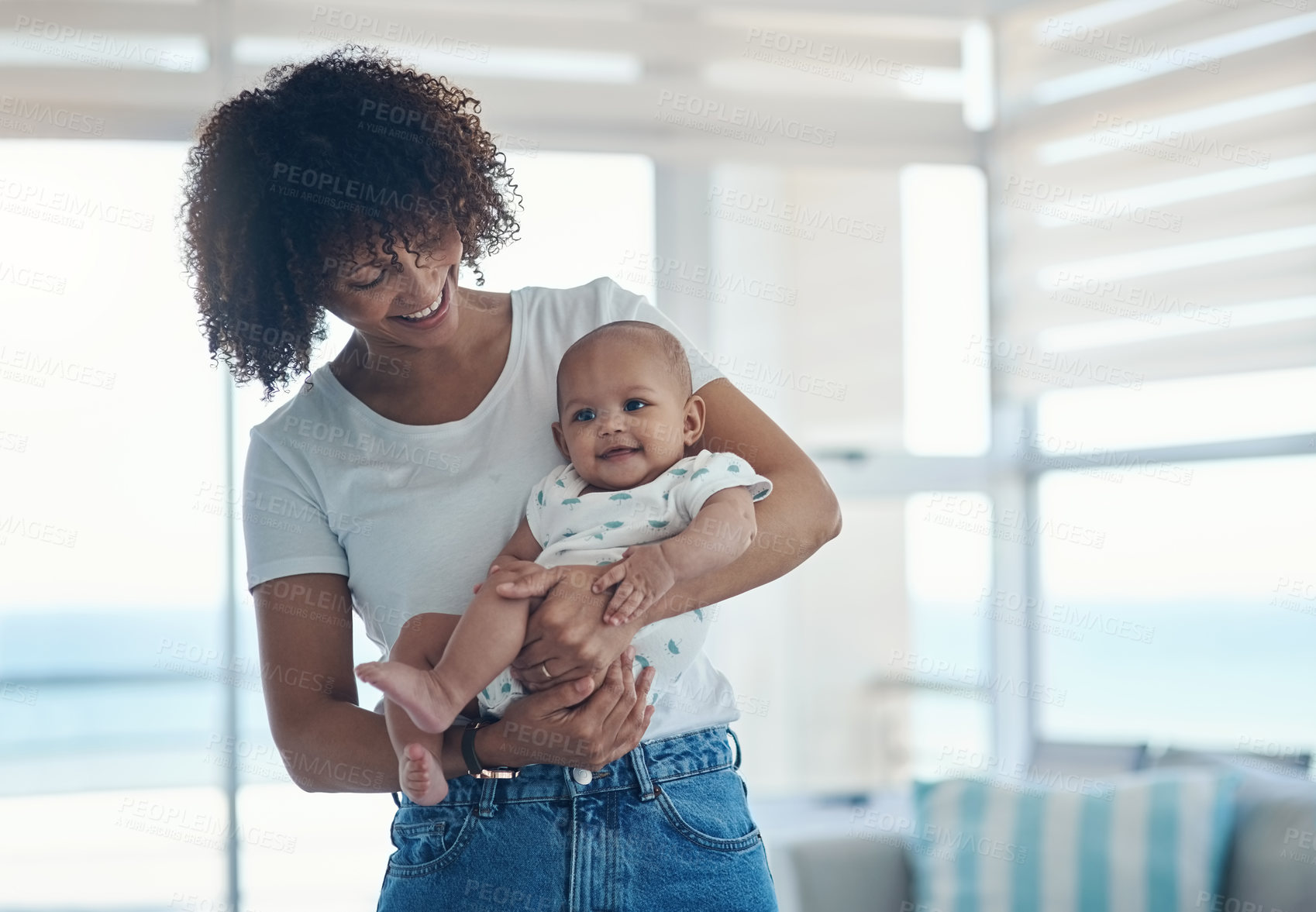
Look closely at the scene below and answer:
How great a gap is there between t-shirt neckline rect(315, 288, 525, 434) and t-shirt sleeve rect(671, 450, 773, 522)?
0.23 m

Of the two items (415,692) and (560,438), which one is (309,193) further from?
(415,692)

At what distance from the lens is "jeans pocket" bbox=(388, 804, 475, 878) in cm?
115

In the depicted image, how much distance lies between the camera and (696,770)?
118 cm

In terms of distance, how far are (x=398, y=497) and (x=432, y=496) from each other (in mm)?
37

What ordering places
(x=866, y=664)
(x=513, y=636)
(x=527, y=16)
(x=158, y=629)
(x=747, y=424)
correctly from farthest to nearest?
(x=866, y=664) → (x=527, y=16) → (x=158, y=629) → (x=747, y=424) → (x=513, y=636)

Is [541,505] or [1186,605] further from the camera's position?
[1186,605]

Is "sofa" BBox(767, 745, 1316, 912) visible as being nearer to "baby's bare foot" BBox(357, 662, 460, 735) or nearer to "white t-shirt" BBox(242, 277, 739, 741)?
"white t-shirt" BBox(242, 277, 739, 741)

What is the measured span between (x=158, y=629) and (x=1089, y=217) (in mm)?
2869

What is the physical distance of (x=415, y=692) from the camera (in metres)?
1.15

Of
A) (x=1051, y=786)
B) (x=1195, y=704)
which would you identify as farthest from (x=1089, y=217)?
(x=1051, y=786)

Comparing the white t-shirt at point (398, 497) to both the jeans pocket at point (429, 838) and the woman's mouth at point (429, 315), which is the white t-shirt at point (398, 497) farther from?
the jeans pocket at point (429, 838)

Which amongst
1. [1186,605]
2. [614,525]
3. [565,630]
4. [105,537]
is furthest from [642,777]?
[1186,605]

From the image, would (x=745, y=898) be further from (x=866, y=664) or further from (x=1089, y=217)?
(x=1089, y=217)

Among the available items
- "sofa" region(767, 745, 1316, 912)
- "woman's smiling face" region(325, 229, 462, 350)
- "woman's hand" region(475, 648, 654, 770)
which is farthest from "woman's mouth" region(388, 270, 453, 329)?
"sofa" region(767, 745, 1316, 912)
